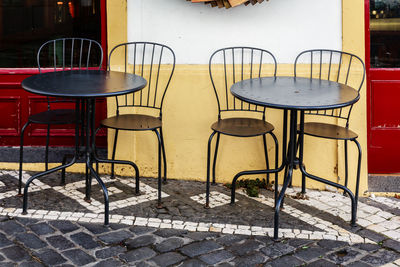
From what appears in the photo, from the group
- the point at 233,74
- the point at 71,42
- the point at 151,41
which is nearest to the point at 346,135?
the point at 233,74

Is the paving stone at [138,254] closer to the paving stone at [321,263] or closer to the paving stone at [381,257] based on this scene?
the paving stone at [321,263]

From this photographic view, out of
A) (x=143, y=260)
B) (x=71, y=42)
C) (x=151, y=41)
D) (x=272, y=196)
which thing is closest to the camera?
(x=143, y=260)

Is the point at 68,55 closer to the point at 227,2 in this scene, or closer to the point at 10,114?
the point at 10,114

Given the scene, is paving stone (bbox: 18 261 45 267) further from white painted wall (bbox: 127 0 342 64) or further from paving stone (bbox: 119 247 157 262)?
white painted wall (bbox: 127 0 342 64)

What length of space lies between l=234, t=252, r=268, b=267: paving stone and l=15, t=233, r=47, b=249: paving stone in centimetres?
128

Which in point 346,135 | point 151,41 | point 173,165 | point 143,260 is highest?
point 151,41

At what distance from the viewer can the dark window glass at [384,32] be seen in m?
4.84

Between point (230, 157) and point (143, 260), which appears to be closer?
point (143, 260)

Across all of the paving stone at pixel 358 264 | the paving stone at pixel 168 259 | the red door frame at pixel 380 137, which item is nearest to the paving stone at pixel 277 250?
the paving stone at pixel 358 264

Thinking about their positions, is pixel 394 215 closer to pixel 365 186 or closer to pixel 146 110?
pixel 365 186

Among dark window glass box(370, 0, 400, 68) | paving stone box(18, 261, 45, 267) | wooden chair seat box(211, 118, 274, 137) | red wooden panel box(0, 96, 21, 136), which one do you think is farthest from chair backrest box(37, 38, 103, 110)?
dark window glass box(370, 0, 400, 68)

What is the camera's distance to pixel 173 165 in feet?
16.5

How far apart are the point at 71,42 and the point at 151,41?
91cm

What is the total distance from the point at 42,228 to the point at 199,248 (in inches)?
45.0
